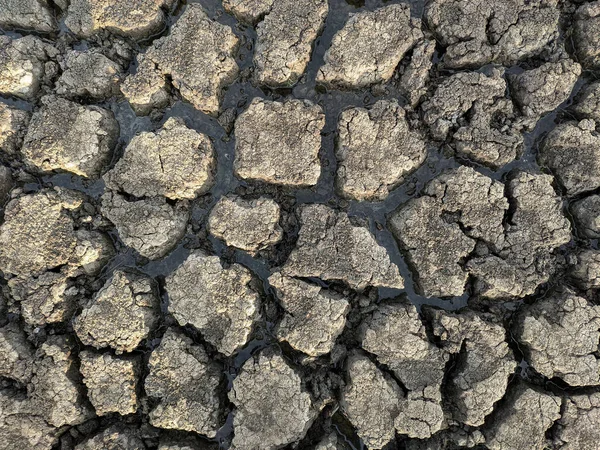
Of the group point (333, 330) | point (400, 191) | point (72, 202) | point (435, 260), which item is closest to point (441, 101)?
point (400, 191)

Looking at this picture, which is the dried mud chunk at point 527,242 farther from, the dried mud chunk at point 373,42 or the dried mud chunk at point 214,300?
the dried mud chunk at point 214,300

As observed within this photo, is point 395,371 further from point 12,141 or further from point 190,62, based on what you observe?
point 12,141

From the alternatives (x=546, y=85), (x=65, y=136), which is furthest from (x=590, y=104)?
(x=65, y=136)

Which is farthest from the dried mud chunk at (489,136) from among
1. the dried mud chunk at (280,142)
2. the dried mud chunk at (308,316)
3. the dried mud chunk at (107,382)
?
the dried mud chunk at (107,382)

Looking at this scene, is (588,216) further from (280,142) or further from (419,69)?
(280,142)

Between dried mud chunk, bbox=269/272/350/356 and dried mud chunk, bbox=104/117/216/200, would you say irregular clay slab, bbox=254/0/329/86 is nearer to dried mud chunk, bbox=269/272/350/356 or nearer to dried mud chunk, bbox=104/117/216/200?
dried mud chunk, bbox=104/117/216/200

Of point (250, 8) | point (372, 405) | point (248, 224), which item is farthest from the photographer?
point (250, 8)

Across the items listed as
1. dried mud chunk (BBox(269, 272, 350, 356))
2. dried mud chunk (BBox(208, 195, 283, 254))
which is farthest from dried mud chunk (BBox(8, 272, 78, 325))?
dried mud chunk (BBox(269, 272, 350, 356))
